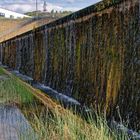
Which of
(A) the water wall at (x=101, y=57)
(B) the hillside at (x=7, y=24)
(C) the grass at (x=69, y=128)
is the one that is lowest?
(C) the grass at (x=69, y=128)

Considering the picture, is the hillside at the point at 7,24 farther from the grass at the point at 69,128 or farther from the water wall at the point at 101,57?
the grass at the point at 69,128

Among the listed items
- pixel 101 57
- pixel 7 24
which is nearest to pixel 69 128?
pixel 101 57

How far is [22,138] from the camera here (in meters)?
6.13

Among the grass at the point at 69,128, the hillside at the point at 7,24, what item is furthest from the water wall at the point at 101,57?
the hillside at the point at 7,24

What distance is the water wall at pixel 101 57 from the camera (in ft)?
22.3

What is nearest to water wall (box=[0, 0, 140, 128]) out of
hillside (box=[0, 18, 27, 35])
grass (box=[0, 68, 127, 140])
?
grass (box=[0, 68, 127, 140])

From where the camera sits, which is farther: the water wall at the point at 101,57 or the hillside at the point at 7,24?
the hillside at the point at 7,24

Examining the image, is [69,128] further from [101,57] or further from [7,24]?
[7,24]

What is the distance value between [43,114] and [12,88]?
5250mm

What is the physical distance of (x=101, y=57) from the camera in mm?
8445

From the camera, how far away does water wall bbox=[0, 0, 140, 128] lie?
6801 millimetres

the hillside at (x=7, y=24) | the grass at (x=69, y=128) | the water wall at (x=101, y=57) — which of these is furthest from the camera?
the hillside at (x=7, y=24)

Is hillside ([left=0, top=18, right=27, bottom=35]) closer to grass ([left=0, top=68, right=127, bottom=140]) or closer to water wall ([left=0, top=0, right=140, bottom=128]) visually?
water wall ([left=0, top=0, right=140, bottom=128])

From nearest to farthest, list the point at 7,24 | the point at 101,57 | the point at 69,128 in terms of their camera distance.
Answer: the point at 69,128
the point at 101,57
the point at 7,24
